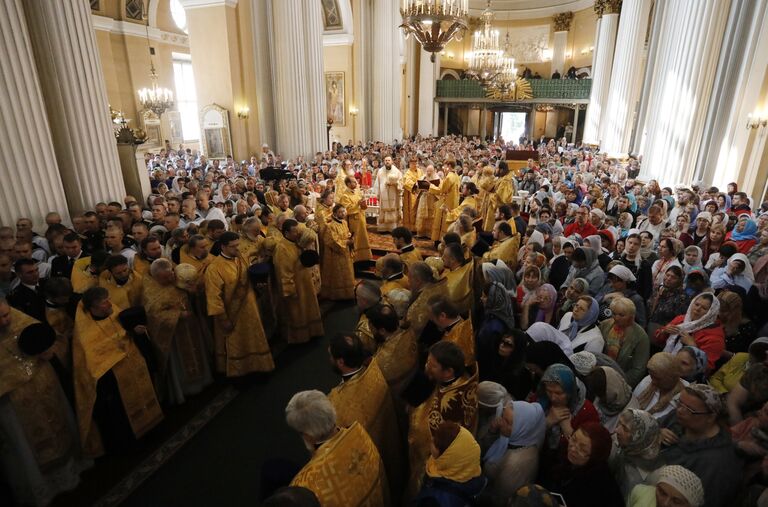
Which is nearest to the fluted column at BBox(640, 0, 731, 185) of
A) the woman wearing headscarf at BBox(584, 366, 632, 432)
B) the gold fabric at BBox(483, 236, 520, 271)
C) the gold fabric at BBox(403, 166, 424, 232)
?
the gold fabric at BBox(403, 166, 424, 232)

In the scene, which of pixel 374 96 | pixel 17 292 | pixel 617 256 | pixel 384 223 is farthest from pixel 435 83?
pixel 17 292

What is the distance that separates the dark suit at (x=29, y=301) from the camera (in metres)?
3.70

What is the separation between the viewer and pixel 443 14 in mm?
7715

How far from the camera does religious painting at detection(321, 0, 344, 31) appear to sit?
1882 cm

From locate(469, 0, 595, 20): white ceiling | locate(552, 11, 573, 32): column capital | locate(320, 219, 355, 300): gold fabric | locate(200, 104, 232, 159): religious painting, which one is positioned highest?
locate(469, 0, 595, 20): white ceiling

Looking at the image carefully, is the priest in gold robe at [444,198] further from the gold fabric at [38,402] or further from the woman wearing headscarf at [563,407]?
the gold fabric at [38,402]

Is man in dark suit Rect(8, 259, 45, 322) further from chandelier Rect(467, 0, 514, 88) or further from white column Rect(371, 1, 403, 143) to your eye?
chandelier Rect(467, 0, 514, 88)

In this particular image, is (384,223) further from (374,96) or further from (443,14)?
(374,96)

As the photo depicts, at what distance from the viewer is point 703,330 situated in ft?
11.3

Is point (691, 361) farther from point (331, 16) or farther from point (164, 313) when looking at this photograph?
point (331, 16)

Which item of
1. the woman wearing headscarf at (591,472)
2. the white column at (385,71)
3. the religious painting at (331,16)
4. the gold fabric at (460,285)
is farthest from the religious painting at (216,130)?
the woman wearing headscarf at (591,472)

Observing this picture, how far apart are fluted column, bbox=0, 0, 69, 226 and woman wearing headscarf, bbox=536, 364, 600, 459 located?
20.8 feet

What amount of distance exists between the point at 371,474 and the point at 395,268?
236 cm

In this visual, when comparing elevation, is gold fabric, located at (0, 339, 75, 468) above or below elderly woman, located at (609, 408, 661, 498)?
below
